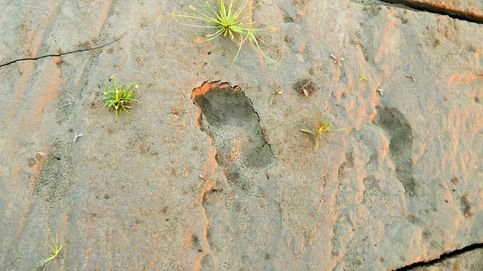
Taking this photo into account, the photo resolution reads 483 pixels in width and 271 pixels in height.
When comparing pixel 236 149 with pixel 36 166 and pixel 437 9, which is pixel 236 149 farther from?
pixel 437 9

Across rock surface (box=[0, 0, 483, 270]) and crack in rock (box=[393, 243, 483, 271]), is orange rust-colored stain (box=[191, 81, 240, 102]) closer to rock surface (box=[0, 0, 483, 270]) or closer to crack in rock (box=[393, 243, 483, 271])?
rock surface (box=[0, 0, 483, 270])

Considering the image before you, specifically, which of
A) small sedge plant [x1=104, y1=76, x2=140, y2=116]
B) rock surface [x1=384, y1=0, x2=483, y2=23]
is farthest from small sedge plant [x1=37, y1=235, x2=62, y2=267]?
rock surface [x1=384, y1=0, x2=483, y2=23]

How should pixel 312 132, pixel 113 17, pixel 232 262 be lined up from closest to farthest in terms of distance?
pixel 232 262 → pixel 312 132 → pixel 113 17

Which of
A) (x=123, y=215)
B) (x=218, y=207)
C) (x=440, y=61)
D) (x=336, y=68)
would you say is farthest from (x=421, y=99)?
(x=123, y=215)

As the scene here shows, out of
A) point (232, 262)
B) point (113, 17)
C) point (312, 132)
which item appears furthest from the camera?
point (113, 17)

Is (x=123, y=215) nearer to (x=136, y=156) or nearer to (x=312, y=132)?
(x=136, y=156)
